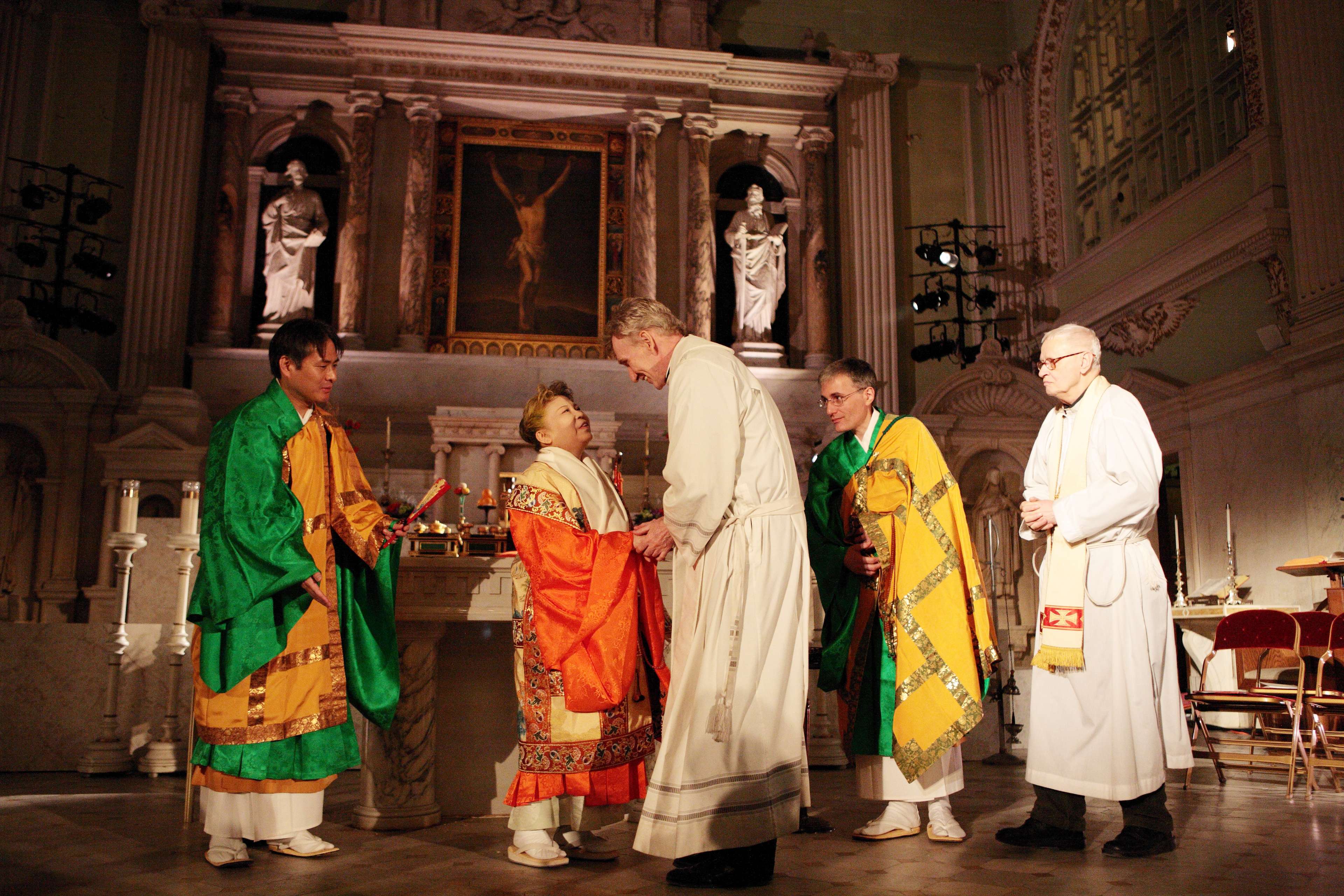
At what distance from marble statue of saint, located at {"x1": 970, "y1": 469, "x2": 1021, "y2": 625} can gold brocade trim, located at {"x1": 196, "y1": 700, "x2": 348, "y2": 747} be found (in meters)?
6.46

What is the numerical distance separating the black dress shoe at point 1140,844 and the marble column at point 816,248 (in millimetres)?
8102

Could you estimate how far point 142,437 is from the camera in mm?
8719

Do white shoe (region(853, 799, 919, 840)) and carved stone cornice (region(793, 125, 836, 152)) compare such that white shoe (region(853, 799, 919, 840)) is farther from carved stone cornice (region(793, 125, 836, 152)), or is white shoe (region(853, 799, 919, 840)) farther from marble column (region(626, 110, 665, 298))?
carved stone cornice (region(793, 125, 836, 152))

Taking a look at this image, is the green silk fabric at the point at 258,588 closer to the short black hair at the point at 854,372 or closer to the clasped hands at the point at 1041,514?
the short black hair at the point at 854,372

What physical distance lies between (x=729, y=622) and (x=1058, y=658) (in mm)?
1208

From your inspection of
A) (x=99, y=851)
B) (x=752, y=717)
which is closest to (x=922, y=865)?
(x=752, y=717)

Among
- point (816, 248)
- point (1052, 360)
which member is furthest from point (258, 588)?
point (816, 248)

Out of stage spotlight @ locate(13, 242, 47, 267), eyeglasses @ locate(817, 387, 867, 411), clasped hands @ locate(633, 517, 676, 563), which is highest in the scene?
stage spotlight @ locate(13, 242, 47, 267)

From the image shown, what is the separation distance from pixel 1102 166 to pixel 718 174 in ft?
13.7

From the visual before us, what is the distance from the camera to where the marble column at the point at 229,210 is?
10539mm

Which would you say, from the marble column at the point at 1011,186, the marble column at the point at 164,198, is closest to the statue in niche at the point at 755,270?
the marble column at the point at 1011,186

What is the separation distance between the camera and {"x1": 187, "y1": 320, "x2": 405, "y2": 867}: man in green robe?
321 cm

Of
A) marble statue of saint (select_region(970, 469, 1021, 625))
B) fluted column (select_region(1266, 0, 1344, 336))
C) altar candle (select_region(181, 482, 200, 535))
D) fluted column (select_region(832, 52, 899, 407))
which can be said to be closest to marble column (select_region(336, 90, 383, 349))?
fluted column (select_region(832, 52, 899, 407))

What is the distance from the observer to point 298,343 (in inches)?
137
